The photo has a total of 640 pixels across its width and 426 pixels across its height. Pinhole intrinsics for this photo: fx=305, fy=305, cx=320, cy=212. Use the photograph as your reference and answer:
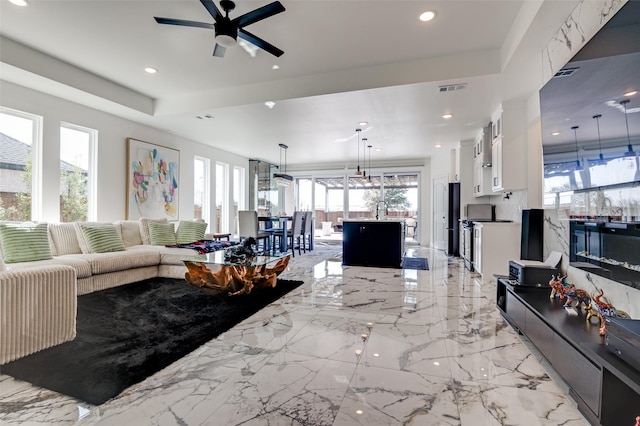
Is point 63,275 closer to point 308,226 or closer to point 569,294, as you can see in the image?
point 569,294

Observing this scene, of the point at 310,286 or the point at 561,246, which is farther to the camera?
the point at 310,286

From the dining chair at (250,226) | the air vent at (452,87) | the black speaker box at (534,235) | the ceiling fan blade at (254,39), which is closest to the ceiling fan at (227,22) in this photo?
the ceiling fan blade at (254,39)

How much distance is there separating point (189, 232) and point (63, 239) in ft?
5.78

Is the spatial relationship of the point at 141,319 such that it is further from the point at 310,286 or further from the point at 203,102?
the point at 203,102

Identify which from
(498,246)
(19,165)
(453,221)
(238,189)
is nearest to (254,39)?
(19,165)

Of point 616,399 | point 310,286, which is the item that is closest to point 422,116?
point 310,286

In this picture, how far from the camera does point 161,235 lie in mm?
5004

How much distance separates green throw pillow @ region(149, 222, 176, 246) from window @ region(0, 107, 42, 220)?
4.67 ft

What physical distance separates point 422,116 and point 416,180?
4367mm

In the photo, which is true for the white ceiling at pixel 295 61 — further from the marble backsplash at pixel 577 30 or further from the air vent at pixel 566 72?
the air vent at pixel 566 72

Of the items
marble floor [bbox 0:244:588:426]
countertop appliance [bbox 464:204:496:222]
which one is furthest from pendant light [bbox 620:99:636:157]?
countertop appliance [bbox 464:204:496:222]

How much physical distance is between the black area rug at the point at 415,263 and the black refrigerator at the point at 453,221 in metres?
0.99

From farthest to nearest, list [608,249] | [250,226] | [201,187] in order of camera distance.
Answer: [201,187]
[250,226]
[608,249]

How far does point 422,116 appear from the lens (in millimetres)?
5094
